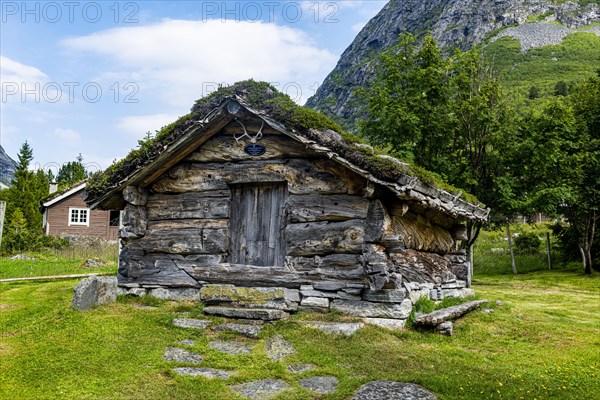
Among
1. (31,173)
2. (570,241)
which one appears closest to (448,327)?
(570,241)

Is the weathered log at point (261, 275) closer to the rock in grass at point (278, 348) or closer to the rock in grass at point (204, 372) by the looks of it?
the rock in grass at point (278, 348)

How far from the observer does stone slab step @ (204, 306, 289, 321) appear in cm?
842

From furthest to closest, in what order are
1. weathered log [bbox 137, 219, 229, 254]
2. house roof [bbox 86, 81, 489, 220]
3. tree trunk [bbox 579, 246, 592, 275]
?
1. tree trunk [bbox 579, 246, 592, 275]
2. weathered log [bbox 137, 219, 229, 254]
3. house roof [bbox 86, 81, 489, 220]

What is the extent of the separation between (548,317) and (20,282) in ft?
49.4

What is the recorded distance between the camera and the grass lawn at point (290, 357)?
5.55 meters

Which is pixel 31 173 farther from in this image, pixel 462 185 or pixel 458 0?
pixel 458 0

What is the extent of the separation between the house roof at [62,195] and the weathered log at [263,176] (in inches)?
1220

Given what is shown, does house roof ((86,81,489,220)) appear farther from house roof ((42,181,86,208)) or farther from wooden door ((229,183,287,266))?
house roof ((42,181,86,208))

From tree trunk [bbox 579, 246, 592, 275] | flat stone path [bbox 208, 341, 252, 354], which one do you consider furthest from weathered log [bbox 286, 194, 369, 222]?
tree trunk [bbox 579, 246, 592, 275]

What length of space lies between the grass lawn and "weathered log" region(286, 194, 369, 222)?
185 cm

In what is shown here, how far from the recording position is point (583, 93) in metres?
27.4

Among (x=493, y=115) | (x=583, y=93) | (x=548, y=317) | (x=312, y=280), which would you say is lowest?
(x=548, y=317)

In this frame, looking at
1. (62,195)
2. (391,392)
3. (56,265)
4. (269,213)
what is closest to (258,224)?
(269,213)

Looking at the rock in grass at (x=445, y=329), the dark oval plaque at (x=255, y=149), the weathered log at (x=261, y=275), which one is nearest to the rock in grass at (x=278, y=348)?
the weathered log at (x=261, y=275)
